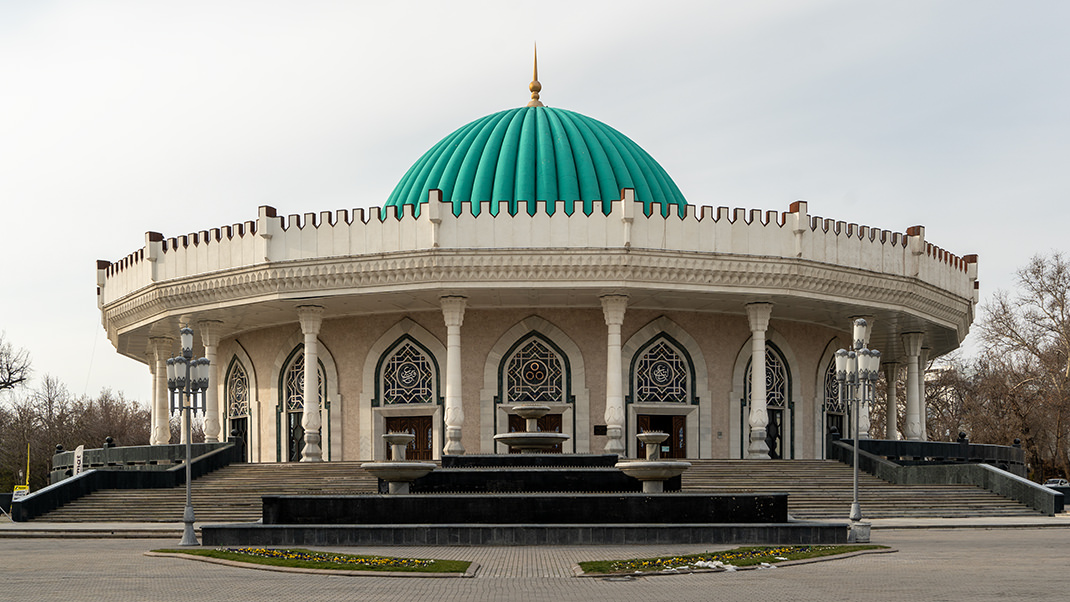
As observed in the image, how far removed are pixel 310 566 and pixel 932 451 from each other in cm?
2121

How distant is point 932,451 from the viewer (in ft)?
100

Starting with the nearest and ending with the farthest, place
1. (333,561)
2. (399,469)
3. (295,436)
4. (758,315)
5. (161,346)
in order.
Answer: (333,561) < (399,469) < (758,315) < (295,436) < (161,346)

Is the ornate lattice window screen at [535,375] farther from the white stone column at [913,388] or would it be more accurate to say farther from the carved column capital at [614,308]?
the white stone column at [913,388]

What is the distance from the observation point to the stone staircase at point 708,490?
2348 cm

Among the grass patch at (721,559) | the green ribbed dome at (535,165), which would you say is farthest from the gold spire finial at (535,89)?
the grass patch at (721,559)

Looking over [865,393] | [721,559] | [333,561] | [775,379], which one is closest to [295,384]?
[775,379]

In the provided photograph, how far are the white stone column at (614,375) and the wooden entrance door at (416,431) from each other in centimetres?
521

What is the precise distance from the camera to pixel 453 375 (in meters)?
27.9

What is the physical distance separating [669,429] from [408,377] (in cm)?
697

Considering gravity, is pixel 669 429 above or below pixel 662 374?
below

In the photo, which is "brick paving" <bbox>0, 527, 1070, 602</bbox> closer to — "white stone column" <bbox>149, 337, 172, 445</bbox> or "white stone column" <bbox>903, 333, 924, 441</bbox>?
"white stone column" <bbox>149, 337, 172, 445</bbox>

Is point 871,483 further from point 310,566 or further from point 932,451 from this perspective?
point 310,566

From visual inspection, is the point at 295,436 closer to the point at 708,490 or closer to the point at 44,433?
the point at 708,490

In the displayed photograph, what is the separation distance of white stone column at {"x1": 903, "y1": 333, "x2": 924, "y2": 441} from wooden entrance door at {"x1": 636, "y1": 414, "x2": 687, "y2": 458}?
727cm
